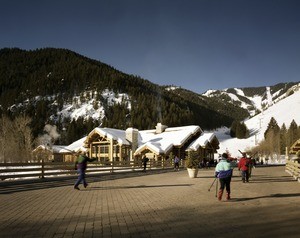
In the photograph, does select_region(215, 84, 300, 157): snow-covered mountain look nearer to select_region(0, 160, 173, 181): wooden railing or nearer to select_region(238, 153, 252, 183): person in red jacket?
select_region(0, 160, 173, 181): wooden railing

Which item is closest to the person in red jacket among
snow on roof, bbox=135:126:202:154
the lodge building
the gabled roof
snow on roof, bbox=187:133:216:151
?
the lodge building

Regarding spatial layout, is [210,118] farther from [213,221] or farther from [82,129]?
[213,221]

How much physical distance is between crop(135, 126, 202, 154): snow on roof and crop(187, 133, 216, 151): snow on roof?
134 cm

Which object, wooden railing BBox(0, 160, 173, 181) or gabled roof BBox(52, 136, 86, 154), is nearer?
wooden railing BBox(0, 160, 173, 181)

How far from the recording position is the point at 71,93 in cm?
15750

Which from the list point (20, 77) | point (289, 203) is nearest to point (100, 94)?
point (20, 77)

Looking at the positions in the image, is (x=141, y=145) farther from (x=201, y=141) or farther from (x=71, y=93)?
(x=71, y=93)

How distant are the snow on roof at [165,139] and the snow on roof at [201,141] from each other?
1343 mm

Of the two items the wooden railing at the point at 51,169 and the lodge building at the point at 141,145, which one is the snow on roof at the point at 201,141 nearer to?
the lodge building at the point at 141,145

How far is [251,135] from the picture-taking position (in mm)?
153750

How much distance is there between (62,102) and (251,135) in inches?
3608

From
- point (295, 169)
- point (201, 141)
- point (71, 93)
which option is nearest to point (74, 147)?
point (201, 141)

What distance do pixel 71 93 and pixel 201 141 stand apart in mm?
118247

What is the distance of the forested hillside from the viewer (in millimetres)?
129600
